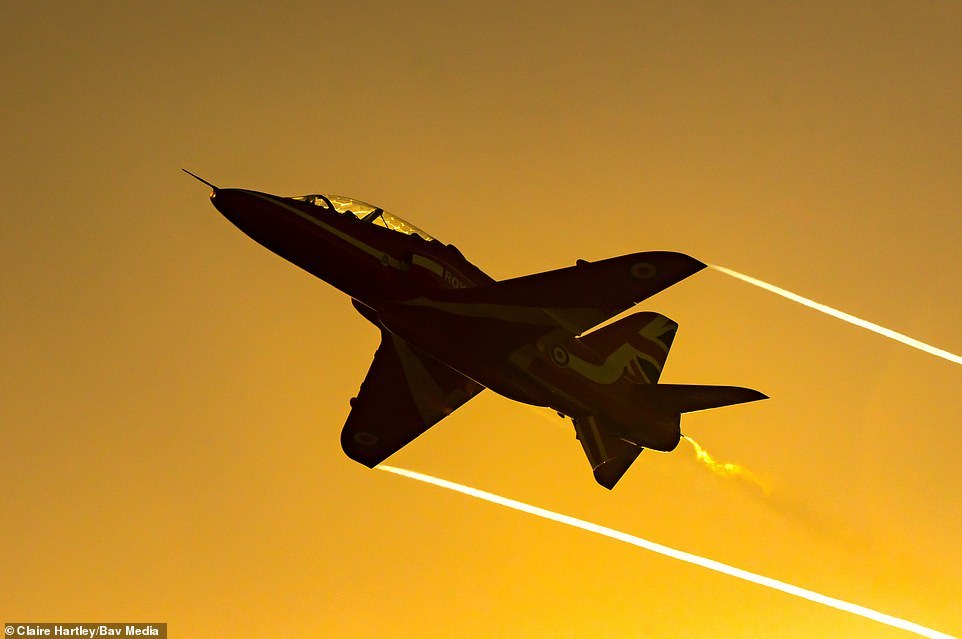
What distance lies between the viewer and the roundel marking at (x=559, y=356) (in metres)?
31.6

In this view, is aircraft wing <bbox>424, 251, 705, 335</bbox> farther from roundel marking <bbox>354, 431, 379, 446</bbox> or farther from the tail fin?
roundel marking <bbox>354, 431, 379, 446</bbox>

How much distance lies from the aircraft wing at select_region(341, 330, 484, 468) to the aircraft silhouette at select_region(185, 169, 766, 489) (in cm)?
303

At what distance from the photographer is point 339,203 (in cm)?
3070

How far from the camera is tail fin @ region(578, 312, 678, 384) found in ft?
115

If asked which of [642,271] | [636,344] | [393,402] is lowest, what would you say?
[393,402]

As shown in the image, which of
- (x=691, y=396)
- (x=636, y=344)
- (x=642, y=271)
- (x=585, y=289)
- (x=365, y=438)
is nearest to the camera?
(x=642, y=271)

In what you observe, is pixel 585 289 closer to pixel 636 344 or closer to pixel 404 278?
pixel 404 278

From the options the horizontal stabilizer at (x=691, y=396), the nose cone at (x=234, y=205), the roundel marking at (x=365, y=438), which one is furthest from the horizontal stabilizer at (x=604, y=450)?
the nose cone at (x=234, y=205)

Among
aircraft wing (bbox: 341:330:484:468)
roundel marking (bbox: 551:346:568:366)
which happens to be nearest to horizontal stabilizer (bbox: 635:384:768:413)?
roundel marking (bbox: 551:346:568:366)

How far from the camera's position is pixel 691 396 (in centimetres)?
3334

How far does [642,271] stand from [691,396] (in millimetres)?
5924

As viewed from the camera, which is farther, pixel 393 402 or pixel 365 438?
pixel 393 402

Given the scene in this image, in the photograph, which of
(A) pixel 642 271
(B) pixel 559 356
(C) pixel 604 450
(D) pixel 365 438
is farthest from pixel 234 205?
(C) pixel 604 450

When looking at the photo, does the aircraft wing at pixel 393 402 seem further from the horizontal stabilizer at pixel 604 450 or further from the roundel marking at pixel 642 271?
the roundel marking at pixel 642 271
